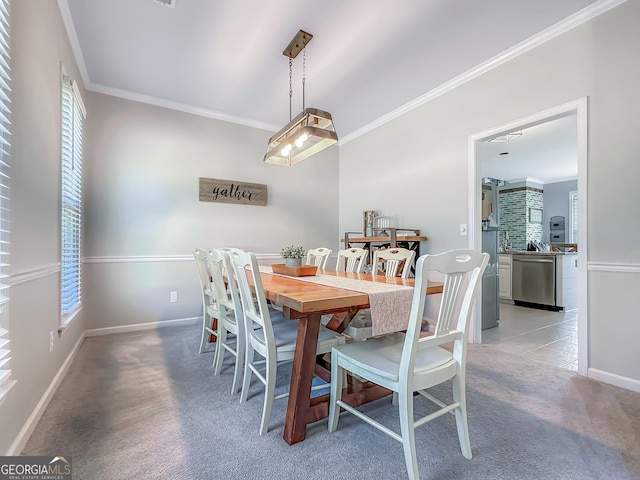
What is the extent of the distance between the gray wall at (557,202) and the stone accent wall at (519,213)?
0.47 feet

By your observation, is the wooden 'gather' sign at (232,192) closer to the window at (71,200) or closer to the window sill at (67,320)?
the window at (71,200)

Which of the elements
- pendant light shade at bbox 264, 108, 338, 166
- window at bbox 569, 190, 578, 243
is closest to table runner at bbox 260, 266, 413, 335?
pendant light shade at bbox 264, 108, 338, 166

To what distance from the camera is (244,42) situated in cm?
248

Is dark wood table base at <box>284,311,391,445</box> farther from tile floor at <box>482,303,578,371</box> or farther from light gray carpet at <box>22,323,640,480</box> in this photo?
tile floor at <box>482,303,578,371</box>

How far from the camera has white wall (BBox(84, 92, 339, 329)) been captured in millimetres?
3213

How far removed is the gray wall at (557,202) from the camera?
684cm

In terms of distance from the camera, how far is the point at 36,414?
161 cm

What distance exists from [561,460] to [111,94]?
464 cm

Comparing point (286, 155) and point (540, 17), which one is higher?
point (540, 17)

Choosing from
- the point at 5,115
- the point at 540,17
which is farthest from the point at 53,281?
the point at 540,17

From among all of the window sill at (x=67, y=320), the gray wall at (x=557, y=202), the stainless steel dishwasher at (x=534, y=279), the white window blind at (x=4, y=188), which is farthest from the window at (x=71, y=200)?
the gray wall at (x=557, y=202)

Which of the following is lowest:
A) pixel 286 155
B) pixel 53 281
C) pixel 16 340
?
pixel 16 340

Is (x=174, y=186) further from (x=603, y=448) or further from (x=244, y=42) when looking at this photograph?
(x=603, y=448)

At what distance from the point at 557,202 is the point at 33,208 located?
353 inches
